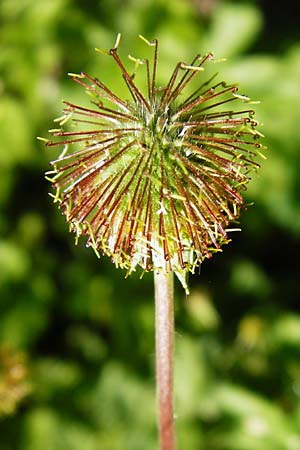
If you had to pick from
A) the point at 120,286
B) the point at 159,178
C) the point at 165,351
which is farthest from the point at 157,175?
the point at 120,286

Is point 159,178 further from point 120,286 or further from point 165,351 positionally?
point 120,286

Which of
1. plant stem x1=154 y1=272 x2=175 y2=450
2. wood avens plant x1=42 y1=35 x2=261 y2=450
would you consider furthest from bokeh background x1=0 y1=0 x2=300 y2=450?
wood avens plant x1=42 y1=35 x2=261 y2=450

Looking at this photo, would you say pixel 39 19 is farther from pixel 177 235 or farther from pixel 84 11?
pixel 177 235

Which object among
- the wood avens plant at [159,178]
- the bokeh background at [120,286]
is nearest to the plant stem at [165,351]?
the wood avens plant at [159,178]

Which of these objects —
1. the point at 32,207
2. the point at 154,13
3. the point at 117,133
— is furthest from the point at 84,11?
the point at 117,133

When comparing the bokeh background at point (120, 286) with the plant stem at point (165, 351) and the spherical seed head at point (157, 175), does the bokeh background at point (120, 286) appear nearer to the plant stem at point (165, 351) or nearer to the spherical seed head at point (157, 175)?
the plant stem at point (165, 351)

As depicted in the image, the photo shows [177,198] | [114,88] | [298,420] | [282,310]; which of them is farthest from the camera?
[282,310]
